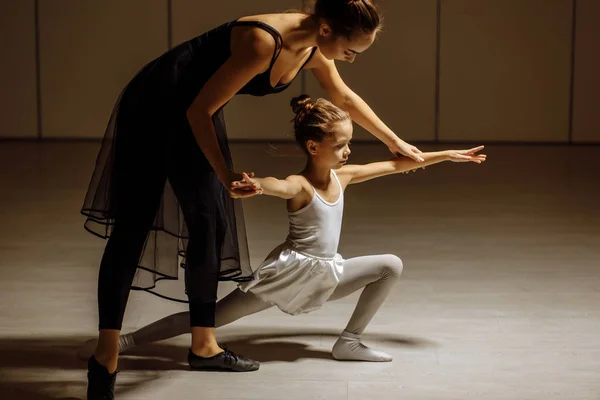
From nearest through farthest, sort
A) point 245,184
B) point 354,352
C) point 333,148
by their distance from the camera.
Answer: point 245,184 < point 333,148 < point 354,352

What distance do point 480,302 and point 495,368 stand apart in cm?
76

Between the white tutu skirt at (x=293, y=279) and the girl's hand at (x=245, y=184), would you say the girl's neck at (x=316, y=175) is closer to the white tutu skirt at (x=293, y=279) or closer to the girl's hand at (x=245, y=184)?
the white tutu skirt at (x=293, y=279)

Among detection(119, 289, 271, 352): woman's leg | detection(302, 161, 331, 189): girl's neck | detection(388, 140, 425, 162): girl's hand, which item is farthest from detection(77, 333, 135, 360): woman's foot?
detection(388, 140, 425, 162): girl's hand

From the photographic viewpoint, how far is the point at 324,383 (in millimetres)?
2715

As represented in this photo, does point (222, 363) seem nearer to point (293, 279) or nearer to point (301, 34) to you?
point (293, 279)

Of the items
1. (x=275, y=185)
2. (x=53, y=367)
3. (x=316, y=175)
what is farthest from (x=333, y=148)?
(x=53, y=367)

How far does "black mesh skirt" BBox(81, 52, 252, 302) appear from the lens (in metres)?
2.60

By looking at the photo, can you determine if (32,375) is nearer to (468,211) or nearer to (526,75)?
(468,211)

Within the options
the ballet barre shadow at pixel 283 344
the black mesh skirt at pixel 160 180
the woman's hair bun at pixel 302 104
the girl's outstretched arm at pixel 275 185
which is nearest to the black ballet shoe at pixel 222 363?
the ballet barre shadow at pixel 283 344

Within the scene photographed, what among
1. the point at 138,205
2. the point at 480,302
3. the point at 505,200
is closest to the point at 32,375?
the point at 138,205

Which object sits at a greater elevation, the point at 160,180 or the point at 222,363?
the point at 160,180

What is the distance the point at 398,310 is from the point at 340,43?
1342 mm

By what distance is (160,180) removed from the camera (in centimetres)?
261

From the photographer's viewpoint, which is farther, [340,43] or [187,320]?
[187,320]
